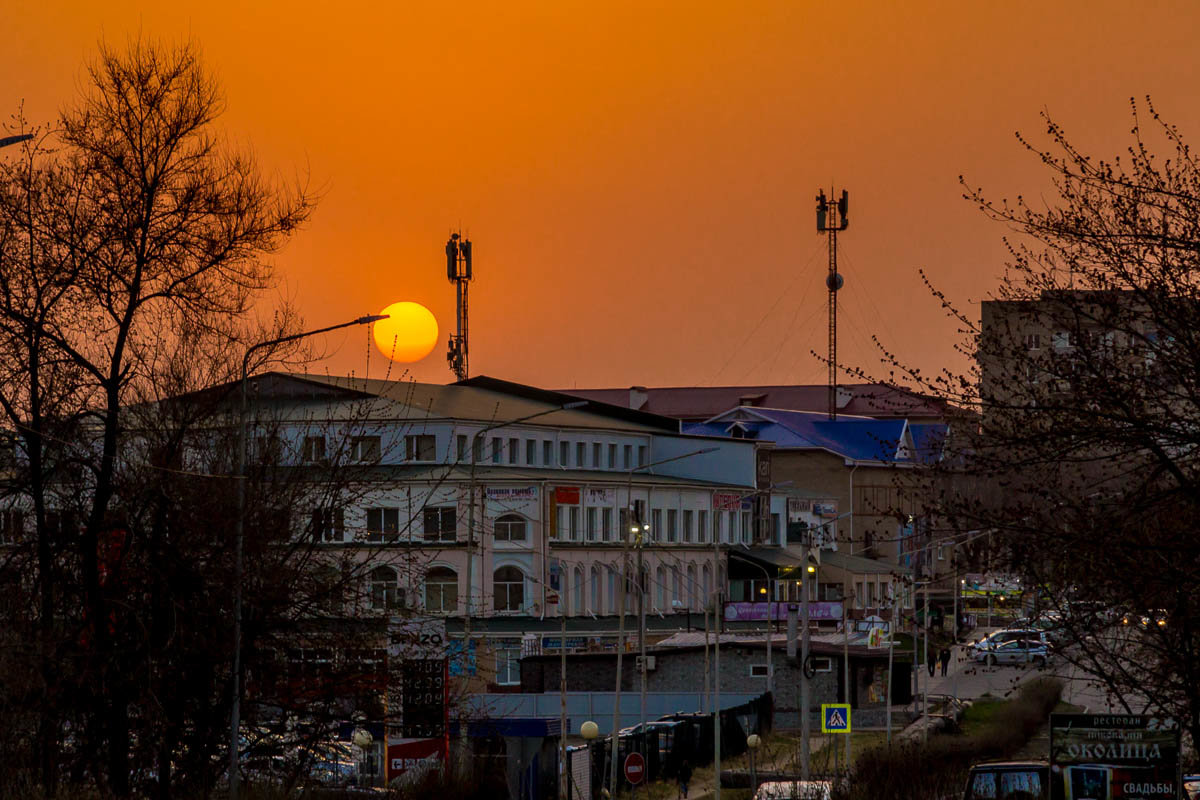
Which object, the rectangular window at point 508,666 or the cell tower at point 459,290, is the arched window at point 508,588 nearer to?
the rectangular window at point 508,666

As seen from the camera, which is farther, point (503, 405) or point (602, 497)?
point (503, 405)

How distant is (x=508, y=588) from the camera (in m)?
78.2

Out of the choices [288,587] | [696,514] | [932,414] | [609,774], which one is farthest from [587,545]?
[932,414]

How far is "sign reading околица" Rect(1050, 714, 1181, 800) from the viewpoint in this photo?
19.3 m

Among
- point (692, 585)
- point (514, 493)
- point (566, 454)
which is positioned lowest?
point (692, 585)

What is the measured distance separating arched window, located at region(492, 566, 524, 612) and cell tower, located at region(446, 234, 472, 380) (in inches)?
1542

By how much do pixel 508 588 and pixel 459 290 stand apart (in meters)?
43.1

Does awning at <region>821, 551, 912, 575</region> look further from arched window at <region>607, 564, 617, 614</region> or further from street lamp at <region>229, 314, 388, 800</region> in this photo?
street lamp at <region>229, 314, 388, 800</region>

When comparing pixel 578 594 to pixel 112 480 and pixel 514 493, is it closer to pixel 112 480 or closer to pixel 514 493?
pixel 514 493

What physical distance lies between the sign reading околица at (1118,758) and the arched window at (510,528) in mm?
59635

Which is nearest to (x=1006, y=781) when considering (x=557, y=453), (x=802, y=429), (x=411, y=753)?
(x=411, y=753)

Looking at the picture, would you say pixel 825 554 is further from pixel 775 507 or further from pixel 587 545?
pixel 587 545

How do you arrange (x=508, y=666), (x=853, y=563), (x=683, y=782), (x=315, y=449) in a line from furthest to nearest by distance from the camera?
(x=853, y=563) → (x=508, y=666) → (x=683, y=782) → (x=315, y=449)

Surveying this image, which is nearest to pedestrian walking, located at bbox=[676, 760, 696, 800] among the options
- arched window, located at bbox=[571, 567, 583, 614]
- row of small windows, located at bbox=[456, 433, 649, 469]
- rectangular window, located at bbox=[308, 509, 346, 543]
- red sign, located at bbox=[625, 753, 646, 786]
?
red sign, located at bbox=[625, 753, 646, 786]
